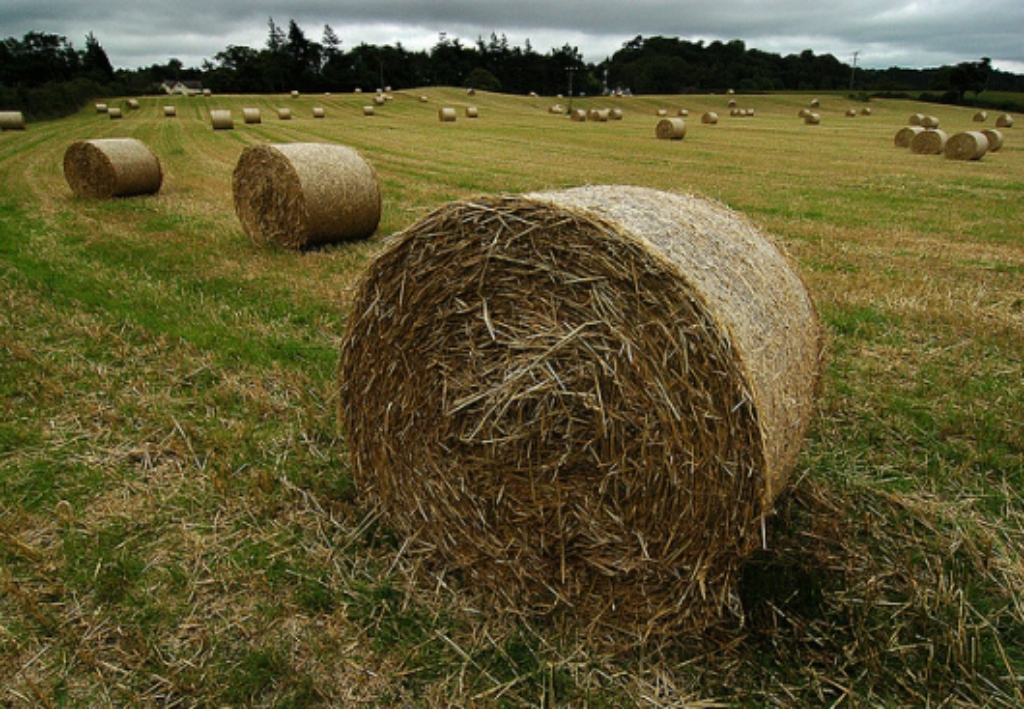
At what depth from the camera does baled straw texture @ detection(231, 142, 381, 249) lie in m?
8.80

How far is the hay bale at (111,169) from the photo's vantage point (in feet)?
40.1

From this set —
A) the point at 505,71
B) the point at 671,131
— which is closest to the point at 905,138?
the point at 671,131

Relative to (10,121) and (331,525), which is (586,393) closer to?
(331,525)

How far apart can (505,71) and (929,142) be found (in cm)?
9490

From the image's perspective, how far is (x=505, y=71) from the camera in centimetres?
10912

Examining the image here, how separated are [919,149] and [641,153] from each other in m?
10.2

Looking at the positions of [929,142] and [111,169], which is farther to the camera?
[929,142]

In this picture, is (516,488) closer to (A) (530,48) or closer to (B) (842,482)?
(B) (842,482)

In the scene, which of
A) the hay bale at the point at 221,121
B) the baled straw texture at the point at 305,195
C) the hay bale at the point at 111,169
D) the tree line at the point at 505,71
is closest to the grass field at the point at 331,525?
the baled straw texture at the point at 305,195

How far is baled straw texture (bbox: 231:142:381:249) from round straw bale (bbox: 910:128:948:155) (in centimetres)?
2204

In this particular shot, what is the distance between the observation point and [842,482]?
376 centimetres

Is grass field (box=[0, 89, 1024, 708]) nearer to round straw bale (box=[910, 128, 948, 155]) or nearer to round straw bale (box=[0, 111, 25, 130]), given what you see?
round straw bale (box=[910, 128, 948, 155])

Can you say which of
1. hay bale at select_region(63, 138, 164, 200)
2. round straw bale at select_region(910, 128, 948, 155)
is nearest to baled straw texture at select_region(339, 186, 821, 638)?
hay bale at select_region(63, 138, 164, 200)

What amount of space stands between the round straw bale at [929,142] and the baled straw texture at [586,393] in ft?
80.9
